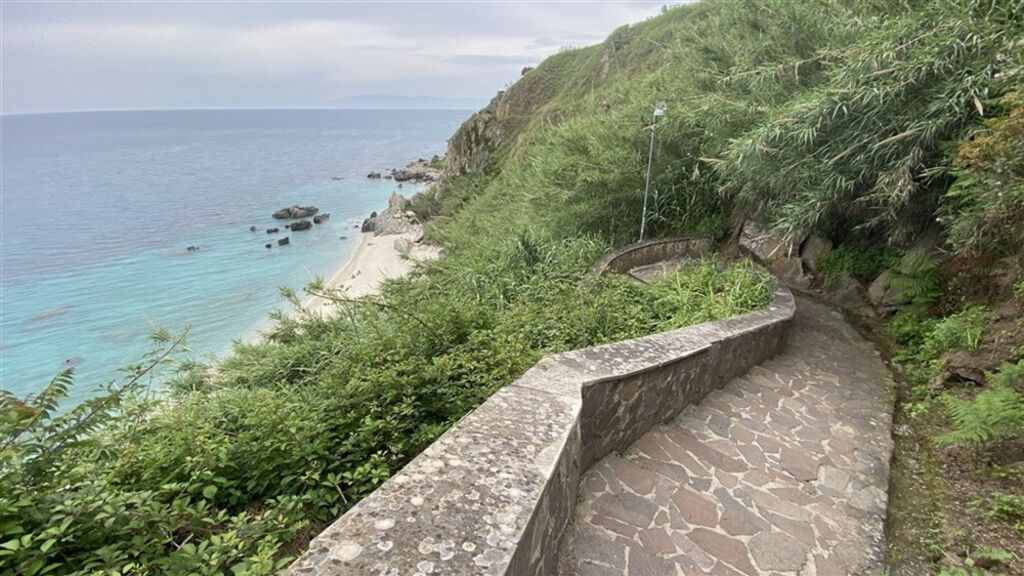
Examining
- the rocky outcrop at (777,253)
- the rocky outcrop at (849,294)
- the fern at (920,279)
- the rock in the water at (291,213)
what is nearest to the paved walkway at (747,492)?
the fern at (920,279)

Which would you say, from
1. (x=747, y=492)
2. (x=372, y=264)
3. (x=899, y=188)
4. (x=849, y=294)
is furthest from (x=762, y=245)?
(x=372, y=264)

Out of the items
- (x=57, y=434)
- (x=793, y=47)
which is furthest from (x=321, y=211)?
(x=57, y=434)

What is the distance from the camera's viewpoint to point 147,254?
3081cm

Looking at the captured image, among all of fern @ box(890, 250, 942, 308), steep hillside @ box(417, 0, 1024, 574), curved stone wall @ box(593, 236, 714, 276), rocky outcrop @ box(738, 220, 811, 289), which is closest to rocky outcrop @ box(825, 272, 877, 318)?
steep hillside @ box(417, 0, 1024, 574)

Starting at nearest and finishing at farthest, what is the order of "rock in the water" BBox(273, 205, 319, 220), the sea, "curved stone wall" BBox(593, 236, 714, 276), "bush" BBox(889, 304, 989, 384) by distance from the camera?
"bush" BBox(889, 304, 989, 384), "curved stone wall" BBox(593, 236, 714, 276), the sea, "rock in the water" BBox(273, 205, 319, 220)

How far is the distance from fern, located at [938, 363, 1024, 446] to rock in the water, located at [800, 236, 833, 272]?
534 cm

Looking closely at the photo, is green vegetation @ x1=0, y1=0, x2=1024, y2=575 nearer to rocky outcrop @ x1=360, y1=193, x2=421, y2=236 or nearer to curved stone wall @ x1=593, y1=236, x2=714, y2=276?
curved stone wall @ x1=593, y1=236, x2=714, y2=276

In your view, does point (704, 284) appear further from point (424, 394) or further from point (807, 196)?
point (424, 394)

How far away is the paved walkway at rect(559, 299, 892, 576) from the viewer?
112 inches

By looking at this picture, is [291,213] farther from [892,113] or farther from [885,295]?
[892,113]

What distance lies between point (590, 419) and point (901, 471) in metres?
2.85

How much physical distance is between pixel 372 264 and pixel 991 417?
83.3ft

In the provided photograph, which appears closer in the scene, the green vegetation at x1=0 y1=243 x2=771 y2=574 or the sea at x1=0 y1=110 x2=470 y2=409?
the green vegetation at x1=0 y1=243 x2=771 y2=574

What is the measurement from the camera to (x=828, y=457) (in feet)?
13.4
